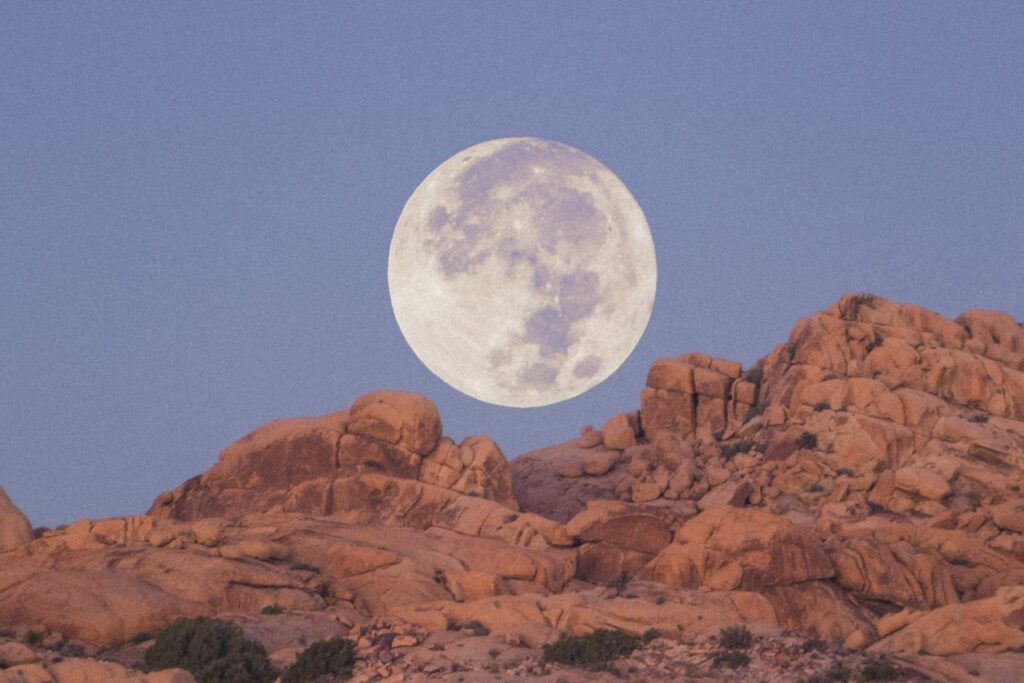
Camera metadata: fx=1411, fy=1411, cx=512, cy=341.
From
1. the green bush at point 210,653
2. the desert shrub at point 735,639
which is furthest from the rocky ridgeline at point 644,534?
the green bush at point 210,653

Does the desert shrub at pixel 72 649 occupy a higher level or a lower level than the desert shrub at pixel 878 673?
higher

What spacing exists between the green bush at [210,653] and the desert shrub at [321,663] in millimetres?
1087

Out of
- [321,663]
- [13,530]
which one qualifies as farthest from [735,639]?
[13,530]

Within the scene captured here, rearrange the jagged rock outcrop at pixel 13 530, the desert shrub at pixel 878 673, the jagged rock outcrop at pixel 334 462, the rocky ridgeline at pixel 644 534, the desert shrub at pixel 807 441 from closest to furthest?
1. the desert shrub at pixel 878 673
2. the rocky ridgeline at pixel 644 534
3. the jagged rock outcrop at pixel 13 530
4. the jagged rock outcrop at pixel 334 462
5. the desert shrub at pixel 807 441

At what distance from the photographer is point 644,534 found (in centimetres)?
5716

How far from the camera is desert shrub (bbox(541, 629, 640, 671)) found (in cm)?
3706

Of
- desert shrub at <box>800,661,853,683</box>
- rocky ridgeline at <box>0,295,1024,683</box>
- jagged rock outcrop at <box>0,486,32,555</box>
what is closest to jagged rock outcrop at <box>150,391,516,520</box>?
rocky ridgeline at <box>0,295,1024,683</box>

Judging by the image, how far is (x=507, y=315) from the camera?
64.6 m

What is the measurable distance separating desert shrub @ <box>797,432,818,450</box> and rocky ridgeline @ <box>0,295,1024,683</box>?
0.07 m

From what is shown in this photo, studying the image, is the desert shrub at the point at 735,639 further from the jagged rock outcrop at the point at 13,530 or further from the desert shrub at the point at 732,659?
the jagged rock outcrop at the point at 13,530

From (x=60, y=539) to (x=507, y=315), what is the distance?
2244 cm

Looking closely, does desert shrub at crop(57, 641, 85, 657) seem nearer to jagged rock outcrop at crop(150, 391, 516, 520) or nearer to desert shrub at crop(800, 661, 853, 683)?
jagged rock outcrop at crop(150, 391, 516, 520)

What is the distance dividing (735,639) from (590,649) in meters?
4.03

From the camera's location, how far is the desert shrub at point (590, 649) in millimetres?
37062
